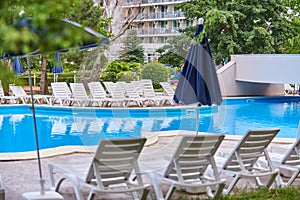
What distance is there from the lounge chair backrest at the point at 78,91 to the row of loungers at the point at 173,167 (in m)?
10.6

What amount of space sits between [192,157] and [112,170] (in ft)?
2.59

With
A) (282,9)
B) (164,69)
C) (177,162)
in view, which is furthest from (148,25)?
(177,162)

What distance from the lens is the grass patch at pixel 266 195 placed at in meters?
5.30

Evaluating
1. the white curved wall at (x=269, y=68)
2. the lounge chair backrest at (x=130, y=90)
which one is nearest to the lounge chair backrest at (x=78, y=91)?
the lounge chair backrest at (x=130, y=90)

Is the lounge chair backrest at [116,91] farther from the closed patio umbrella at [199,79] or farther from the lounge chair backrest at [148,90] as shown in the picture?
the closed patio umbrella at [199,79]

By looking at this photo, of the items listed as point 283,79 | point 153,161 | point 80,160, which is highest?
point 153,161

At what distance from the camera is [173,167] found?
5.04m

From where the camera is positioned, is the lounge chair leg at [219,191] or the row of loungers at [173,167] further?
the lounge chair leg at [219,191]

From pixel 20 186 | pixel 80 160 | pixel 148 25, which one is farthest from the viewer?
pixel 148 25

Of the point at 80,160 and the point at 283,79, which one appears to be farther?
the point at 283,79

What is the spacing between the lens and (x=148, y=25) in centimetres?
3575

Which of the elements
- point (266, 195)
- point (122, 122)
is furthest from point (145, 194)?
point (122, 122)

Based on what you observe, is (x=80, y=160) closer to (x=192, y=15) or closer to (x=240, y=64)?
(x=240, y=64)

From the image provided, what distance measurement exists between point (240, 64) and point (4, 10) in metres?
18.7
